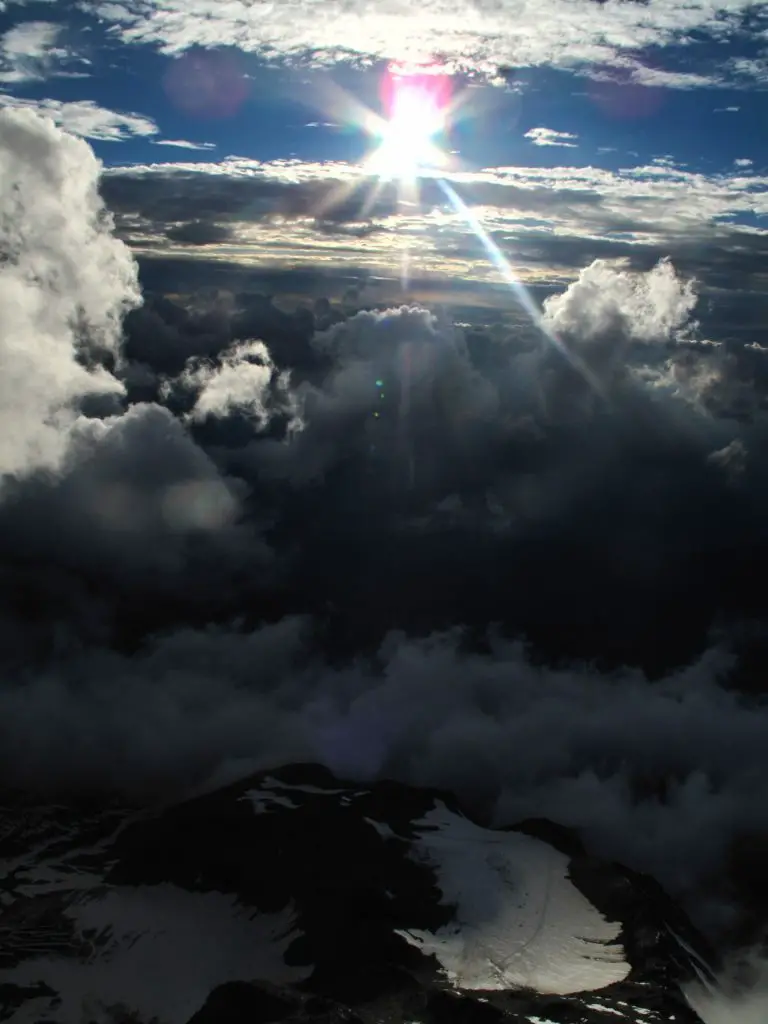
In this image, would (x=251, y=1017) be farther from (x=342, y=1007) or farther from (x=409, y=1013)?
(x=409, y=1013)

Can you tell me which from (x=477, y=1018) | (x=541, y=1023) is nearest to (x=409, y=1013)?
(x=477, y=1018)

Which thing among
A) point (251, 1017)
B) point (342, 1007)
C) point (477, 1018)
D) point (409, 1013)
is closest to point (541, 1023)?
point (477, 1018)

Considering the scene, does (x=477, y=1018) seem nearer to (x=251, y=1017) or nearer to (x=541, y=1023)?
(x=541, y=1023)

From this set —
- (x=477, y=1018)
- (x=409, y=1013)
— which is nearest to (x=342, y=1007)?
(x=409, y=1013)

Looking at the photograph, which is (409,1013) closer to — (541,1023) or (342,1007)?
(342,1007)

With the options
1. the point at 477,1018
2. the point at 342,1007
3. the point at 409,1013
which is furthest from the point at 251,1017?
the point at 477,1018
